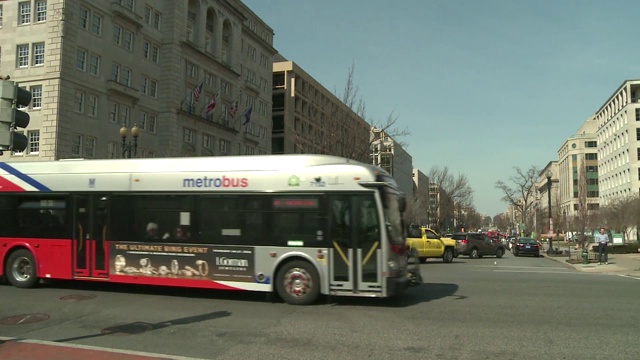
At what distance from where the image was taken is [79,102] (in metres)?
39.6

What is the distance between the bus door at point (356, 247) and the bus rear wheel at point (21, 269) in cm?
782

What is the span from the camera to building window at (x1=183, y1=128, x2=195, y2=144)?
5303cm

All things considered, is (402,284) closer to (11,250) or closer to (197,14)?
(11,250)

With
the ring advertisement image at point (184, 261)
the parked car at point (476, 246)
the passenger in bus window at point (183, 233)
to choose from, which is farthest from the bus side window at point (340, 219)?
the parked car at point (476, 246)

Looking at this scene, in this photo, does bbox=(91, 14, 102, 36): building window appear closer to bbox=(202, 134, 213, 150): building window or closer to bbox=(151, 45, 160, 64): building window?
bbox=(151, 45, 160, 64): building window

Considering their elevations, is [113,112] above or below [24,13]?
below

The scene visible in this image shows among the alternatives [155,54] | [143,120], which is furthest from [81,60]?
[155,54]

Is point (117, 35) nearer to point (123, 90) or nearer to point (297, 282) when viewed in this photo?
point (123, 90)

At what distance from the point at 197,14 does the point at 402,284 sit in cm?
5395

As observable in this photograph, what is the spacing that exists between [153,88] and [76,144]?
40.3 feet

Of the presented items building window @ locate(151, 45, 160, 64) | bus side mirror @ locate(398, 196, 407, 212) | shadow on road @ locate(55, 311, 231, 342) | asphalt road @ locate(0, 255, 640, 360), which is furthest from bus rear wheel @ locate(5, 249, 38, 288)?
building window @ locate(151, 45, 160, 64)

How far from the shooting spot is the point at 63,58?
37250mm

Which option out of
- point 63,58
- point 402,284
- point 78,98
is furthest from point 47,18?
point 402,284

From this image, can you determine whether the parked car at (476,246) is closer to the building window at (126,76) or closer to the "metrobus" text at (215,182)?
the "metrobus" text at (215,182)
